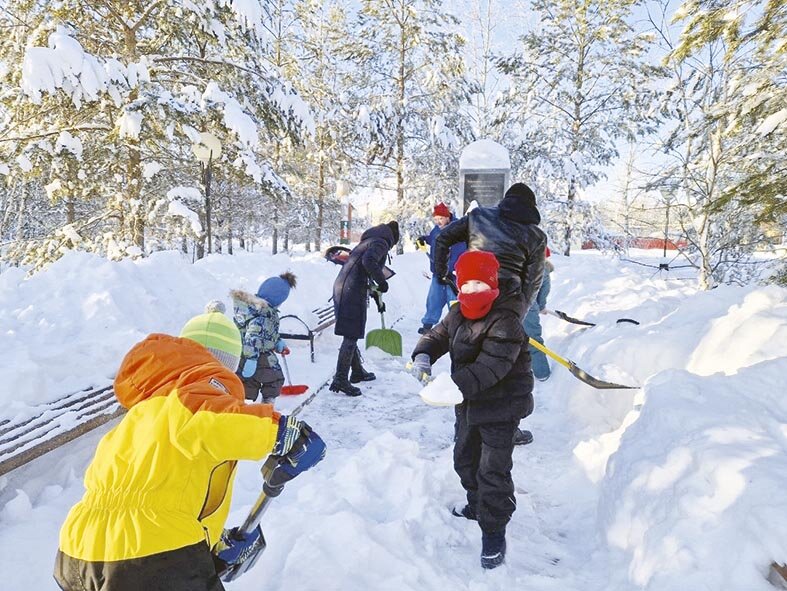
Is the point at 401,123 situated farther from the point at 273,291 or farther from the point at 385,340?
the point at 273,291

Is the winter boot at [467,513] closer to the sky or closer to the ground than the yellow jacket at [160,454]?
closer to the ground

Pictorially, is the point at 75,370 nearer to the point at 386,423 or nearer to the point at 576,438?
the point at 386,423

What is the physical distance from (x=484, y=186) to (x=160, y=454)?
9.88 meters

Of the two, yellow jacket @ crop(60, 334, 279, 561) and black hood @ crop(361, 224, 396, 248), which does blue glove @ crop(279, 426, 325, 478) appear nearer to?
yellow jacket @ crop(60, 334, 279, 561)

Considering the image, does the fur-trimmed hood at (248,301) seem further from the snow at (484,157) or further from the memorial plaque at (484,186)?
the snow at (484,157)

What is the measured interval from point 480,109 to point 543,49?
5754 mm

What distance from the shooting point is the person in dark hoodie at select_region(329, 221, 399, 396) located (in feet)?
17.9

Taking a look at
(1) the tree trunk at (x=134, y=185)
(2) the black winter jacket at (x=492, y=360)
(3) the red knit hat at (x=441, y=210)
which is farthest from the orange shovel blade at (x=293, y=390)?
(1) the tree trunk at (x=134, y=185)

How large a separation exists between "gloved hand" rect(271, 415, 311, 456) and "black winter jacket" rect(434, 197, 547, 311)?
2.36 meters

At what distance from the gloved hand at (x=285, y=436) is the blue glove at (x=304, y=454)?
23 mm

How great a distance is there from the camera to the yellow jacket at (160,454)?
1548 mm

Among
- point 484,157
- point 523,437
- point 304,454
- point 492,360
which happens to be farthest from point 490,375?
point 484,157

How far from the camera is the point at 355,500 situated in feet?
10.4

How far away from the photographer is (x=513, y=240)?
389 centimetres
